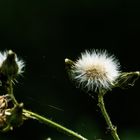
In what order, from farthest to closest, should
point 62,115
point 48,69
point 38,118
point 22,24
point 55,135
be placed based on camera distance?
point 22,24
point 48,69
point 62,115
point 55,135
point 38,118

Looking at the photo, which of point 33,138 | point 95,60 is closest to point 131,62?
point 33,138

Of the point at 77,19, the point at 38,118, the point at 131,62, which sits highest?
the point at 77,19

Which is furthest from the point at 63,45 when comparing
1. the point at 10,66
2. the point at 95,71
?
the point at 10,66

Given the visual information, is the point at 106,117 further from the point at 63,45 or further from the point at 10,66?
the point at 63,45

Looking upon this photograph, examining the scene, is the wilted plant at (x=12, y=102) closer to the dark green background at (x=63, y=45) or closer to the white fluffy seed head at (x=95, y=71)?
the white fluffy seed head at (x=95, y=71)

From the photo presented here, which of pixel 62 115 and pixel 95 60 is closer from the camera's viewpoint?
pixel 95 60

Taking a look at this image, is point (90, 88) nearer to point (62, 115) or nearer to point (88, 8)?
point (62, 115)

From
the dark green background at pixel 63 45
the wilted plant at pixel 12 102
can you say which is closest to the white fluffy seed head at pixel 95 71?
the wilted plant at pixel 12 102
